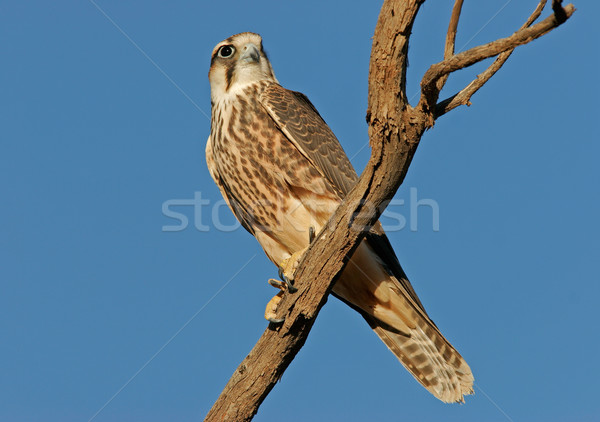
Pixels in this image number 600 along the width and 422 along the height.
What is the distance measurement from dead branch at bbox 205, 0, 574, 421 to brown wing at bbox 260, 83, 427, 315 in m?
0.76

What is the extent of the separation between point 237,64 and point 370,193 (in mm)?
2244

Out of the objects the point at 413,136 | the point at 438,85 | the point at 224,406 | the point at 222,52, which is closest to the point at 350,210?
the point at 413,136

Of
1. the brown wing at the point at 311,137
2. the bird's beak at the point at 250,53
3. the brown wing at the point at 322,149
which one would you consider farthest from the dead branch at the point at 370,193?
the bird's beak at the point at 250,53

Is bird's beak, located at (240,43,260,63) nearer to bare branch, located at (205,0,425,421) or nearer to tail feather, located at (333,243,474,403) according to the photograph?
tail feather, located at (333,243,474,403)

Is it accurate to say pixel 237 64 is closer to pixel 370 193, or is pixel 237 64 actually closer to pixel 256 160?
pixel 256 160

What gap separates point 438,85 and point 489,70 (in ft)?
0.85

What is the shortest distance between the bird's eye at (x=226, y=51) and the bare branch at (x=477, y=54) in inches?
103

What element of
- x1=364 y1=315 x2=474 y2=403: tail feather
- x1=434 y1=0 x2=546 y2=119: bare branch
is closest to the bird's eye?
x1=364 y1=315 x2=474 y2=403: tail feather

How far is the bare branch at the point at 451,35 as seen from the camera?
261 centimetres

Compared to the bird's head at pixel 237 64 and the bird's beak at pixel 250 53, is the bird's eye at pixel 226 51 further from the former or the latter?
the bird's beak at pixel 250 53

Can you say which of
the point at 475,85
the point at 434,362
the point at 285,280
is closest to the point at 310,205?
the point at 285,280

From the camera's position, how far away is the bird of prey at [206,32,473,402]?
160 inches

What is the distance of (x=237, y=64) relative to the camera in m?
4.77

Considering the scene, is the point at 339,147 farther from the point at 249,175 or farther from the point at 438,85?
the point at 438,85
